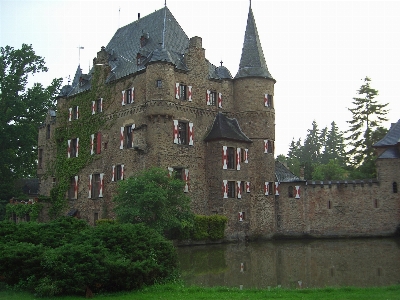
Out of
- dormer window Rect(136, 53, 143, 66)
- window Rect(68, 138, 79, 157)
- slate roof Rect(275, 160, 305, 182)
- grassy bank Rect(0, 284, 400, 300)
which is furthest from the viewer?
window Rect(68, 138, 79, 157)

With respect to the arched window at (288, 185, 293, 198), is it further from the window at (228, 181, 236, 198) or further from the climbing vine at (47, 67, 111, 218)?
the climbing vine at (47, 67, 111, 218)

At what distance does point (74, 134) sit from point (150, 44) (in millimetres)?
10025

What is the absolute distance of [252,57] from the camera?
3806cm

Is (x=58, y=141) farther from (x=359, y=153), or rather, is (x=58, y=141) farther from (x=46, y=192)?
(x=359, y=153)

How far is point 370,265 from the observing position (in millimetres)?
19500

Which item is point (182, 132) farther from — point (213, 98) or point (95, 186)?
point (95, 186)

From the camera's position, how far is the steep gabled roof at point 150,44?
35.0 meters

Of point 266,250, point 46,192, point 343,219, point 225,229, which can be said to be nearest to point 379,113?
point 343,219

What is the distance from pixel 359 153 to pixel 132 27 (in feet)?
89.9

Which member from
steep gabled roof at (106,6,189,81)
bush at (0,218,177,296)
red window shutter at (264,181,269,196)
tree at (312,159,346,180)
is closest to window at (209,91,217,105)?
steep gabled roof at (106,6,189,81)

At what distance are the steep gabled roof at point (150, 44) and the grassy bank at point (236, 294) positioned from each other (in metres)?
22.5

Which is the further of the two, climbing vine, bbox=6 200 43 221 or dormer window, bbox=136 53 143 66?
climbing vine, bbox=6 200 43 221

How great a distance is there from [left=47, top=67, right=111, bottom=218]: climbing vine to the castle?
140 mm

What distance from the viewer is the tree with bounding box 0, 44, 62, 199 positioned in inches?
1831
